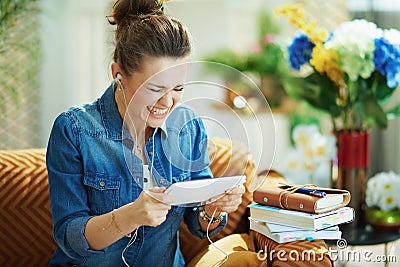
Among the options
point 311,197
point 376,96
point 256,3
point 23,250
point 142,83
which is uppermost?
point 256,3

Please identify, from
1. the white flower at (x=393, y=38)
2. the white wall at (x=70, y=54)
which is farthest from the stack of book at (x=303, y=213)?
the white wall at (x=70, y=54)

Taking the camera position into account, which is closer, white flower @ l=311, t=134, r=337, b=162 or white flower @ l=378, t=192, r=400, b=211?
white flower @ l=378, t=192, r=400, b=211

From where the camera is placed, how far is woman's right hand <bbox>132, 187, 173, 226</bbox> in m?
1.29

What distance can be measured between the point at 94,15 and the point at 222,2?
0.79 metres

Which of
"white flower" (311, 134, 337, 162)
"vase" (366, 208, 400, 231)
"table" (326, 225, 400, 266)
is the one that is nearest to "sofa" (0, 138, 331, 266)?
"table" (326, 225, 400, 266)

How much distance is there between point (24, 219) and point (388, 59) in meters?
1.25

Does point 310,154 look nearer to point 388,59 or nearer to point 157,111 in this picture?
point 388,59

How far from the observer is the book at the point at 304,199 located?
1470mm

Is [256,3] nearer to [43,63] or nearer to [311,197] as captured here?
[43,63]

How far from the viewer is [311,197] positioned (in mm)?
1480

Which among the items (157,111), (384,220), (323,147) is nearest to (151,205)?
(157,111)

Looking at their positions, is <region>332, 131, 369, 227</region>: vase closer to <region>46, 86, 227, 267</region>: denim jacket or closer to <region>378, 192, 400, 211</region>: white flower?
<region>378, 192, 400, 211</region>: white flower

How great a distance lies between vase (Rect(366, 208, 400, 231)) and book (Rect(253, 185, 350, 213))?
26.1 inches

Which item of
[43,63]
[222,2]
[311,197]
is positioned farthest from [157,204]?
[222,2]
